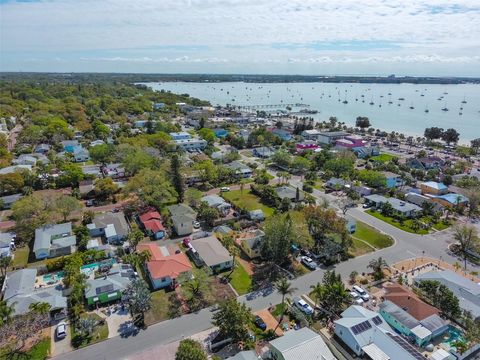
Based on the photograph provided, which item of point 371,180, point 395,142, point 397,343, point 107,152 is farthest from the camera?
point 395,142

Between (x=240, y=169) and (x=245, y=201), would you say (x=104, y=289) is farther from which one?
(x=240, y=169)

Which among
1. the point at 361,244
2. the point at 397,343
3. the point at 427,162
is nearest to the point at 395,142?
the point at 427,162

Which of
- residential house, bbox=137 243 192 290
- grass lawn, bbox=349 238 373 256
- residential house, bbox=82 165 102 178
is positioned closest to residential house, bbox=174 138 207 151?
residential house, bbox=82 165 102 178

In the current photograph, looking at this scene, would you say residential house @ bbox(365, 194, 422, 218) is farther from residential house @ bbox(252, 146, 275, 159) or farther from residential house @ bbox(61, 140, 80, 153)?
residential house @ bbox(61, 140, 80, 153)

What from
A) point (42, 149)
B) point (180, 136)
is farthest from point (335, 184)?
point (42, 149)

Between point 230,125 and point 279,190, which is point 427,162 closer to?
point 279,190

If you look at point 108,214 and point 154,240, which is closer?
point 154,240
